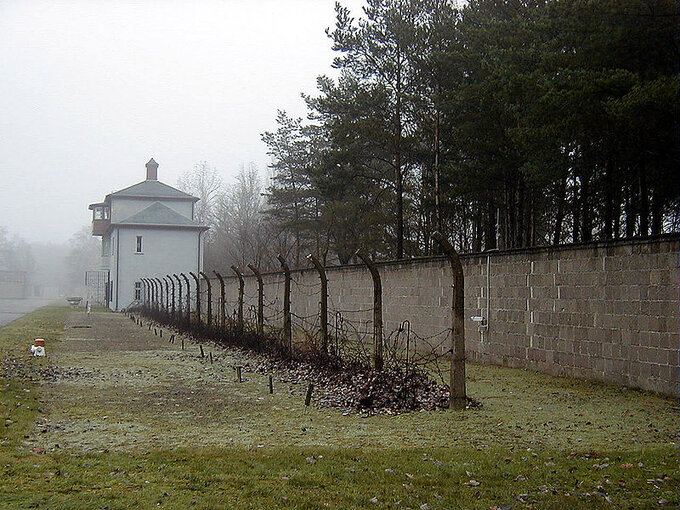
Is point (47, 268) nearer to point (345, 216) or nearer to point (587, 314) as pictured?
point (345, 216)

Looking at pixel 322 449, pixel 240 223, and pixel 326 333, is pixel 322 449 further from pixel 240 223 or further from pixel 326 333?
pixel 240 223

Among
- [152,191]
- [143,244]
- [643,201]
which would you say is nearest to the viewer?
[643,201]

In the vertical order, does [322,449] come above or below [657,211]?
below

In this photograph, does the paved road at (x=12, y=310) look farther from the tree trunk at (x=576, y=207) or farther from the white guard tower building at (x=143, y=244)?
the tree trunk at (x=576, y=207)

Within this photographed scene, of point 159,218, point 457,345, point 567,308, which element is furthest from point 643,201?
point 159,218

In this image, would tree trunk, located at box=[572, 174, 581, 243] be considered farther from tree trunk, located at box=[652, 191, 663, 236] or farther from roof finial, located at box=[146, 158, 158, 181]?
roof finial, located at box=[146, 158, 158, 181]

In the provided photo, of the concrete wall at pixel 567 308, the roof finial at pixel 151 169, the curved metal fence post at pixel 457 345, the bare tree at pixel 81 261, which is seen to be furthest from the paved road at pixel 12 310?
the bare tree at pixel 81 261

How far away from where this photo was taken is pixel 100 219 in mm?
62312

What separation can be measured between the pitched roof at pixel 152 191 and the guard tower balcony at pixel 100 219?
3.90 metres

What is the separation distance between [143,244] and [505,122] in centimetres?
3463

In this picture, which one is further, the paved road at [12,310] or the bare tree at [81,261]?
the bare tree at [81,261]

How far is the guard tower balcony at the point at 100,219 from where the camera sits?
2430 inches

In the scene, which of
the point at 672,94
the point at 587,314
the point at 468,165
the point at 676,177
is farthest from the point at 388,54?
the point at 587,314

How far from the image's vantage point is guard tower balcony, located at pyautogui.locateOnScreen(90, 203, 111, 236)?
6173 cm
